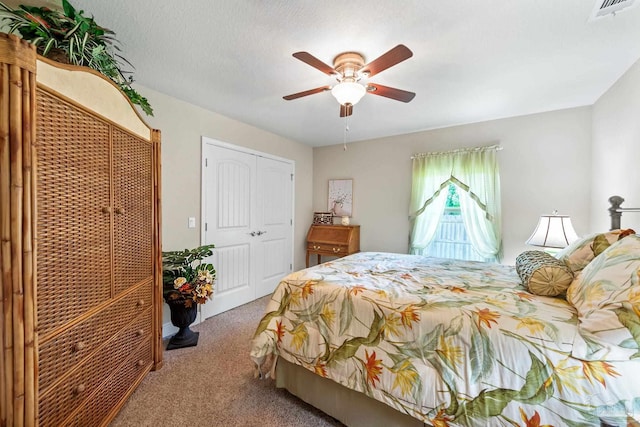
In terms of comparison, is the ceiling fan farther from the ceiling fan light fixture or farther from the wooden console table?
the wooden console table

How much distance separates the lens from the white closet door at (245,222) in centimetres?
290

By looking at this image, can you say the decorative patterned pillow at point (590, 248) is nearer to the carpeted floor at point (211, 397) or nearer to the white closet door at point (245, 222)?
the carpeted floor at point (211, 397)

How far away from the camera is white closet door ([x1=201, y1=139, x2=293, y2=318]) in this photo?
2900 millimetres

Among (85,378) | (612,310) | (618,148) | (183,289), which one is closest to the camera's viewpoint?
(612,310)

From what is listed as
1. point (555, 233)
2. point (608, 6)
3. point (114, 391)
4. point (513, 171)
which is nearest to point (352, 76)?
point (608, 6)

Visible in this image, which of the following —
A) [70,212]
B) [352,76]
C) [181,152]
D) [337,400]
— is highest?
[352,76]

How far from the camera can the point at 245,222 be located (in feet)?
10.8

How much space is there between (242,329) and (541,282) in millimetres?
2562

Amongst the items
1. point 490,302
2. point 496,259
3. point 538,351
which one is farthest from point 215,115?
point 496,259

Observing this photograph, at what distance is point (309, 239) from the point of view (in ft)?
13.6

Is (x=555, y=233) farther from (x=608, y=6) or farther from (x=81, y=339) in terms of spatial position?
(x=81, y=339)

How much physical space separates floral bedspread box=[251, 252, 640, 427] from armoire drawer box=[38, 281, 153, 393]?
82 cm

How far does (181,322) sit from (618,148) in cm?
414

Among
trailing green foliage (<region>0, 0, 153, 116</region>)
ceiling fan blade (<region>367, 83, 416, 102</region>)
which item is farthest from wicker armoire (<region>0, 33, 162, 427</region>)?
ceiling fan blade (<region>367, 83, 416, 102</region>)
